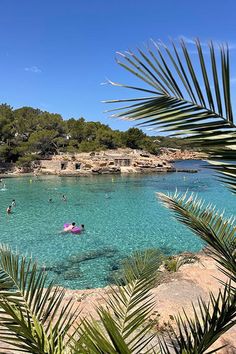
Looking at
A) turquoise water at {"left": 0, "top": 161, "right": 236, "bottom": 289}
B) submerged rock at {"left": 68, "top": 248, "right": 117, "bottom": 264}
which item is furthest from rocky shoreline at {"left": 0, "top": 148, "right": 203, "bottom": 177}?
submerged rock at {"left": 68, "top": 248, "right": 117, "bottom": 264}

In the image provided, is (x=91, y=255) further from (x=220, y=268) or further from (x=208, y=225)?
(x=220, y=268)

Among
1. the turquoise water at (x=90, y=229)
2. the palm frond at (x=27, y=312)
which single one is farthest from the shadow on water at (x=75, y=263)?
the palm frond at (x=27, y=312)

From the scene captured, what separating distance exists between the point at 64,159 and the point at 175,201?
165ft

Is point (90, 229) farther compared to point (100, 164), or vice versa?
point (100, 164)

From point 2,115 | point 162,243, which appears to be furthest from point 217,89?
point 2,115

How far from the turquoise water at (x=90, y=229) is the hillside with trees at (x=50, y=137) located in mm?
21433

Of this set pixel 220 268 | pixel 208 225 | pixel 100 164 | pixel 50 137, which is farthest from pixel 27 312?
pixel 50 137

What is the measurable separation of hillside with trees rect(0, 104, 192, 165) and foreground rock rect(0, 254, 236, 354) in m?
44.2

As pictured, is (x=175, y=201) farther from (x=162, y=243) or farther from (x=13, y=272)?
(x=162, y=243)

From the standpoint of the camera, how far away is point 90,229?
18141 millimetres

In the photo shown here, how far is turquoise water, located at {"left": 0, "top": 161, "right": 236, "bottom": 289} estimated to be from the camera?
12.4 metres

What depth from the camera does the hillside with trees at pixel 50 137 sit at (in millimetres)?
52375

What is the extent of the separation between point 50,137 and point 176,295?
52980 mm

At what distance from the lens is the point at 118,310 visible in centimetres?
315
